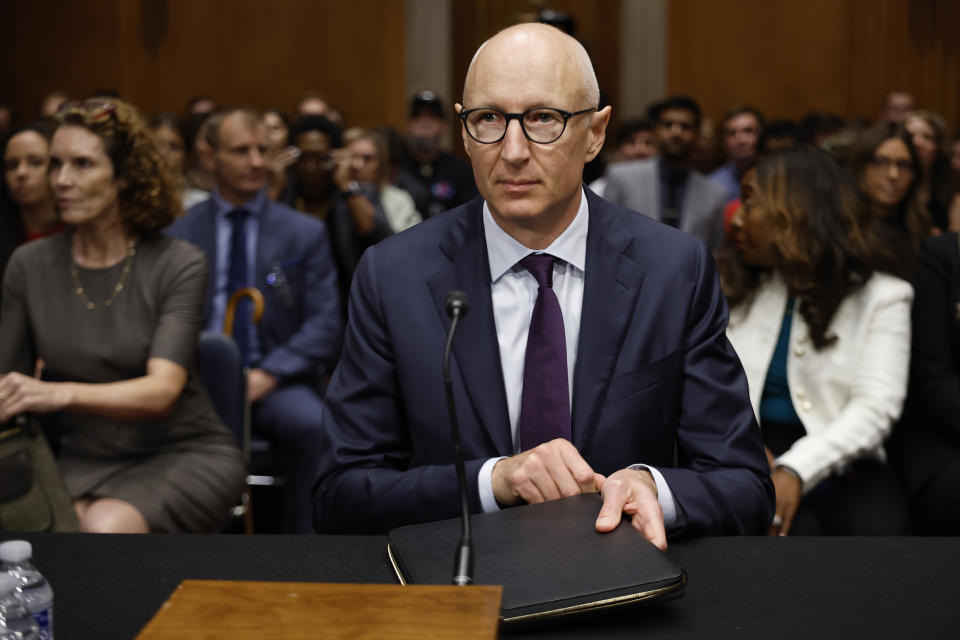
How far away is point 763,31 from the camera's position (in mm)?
8875

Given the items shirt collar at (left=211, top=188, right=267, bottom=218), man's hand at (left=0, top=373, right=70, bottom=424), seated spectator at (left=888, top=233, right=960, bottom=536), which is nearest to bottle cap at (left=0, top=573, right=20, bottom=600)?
man's hand at (left=0, top=373, right=70, bottom=424)

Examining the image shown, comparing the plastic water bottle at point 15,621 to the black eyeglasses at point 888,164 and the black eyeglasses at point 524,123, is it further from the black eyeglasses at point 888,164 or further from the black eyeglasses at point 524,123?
the black eyeglasses at point 888,164

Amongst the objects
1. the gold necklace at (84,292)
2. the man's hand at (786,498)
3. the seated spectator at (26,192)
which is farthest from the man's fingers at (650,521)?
the seated spectator at (26,192)

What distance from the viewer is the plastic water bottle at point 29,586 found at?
1.27 metres

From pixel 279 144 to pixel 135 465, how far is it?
340 centimetres

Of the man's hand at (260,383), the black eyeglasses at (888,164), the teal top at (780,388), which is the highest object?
the black eyeglasses at (888,164)

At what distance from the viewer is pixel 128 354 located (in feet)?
9.30

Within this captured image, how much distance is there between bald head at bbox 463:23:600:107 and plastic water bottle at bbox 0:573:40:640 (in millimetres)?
1047

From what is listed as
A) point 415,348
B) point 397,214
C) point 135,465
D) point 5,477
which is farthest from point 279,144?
point 415,348

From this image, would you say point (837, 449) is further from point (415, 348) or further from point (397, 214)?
point (397, 214)

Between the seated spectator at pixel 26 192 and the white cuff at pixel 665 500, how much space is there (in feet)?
11.5

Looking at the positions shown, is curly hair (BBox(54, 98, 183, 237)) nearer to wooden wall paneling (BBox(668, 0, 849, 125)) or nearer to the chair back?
the chair back

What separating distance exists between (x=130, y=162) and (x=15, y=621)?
2015mm

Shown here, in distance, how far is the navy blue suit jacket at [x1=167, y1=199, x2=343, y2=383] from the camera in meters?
4.05
